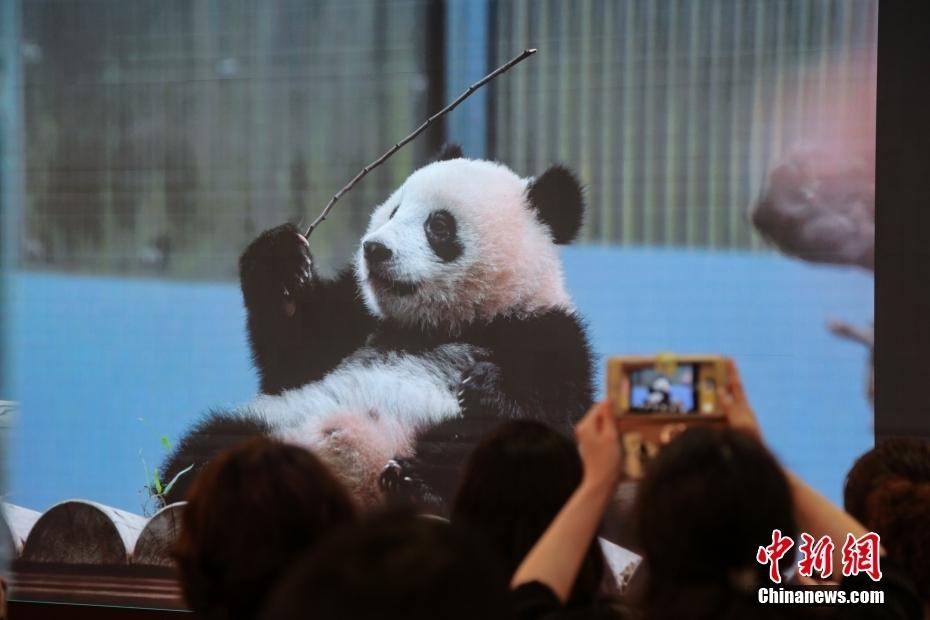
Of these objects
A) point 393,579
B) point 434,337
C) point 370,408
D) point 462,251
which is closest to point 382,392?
point 370,408

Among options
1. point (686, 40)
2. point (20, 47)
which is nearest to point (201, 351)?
point (20, 47)

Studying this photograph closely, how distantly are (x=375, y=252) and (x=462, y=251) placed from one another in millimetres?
262

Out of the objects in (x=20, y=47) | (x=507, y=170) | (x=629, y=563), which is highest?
(x=20, y=47)

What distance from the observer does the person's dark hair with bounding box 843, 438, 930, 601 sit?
4.42ft

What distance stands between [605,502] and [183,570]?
48cm

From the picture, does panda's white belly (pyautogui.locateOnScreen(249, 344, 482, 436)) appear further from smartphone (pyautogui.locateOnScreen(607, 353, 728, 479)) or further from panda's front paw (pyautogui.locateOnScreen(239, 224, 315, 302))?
smartphone (pyautogui.locateOnScreen(607, 353, 728, 479))

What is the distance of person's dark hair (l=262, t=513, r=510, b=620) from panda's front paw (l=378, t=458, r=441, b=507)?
2138mm

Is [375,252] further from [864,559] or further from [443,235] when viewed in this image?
[864,559]

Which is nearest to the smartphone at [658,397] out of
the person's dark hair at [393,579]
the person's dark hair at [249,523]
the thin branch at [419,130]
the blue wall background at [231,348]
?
the person's dark hair at [249,523]

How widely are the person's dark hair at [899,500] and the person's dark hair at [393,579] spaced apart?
2.85ft

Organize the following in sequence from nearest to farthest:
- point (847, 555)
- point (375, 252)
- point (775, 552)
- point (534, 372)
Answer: point (775, 552) < point (847, 555) < point (534, 372) < point (375, 252)

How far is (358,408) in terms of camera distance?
9.48 feet

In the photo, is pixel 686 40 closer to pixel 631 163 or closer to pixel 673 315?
pixel 631 163

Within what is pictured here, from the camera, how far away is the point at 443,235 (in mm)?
2836
